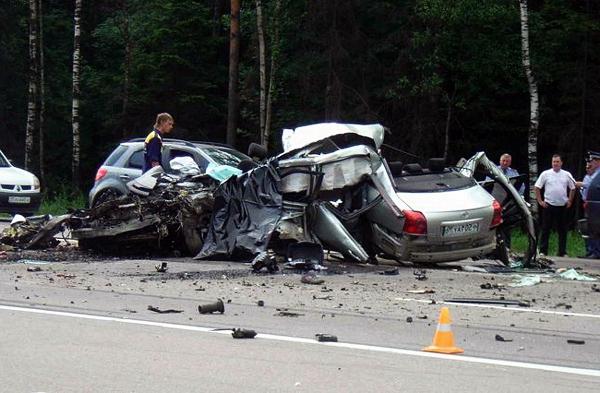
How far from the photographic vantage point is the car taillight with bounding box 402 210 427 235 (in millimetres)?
13414

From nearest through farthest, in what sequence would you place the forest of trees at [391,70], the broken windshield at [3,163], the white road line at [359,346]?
the white road line at [359,346] → the broken windshield at [3,163] → the forest of trees at [391,70]

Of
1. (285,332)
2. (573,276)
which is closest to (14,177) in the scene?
(573,276)

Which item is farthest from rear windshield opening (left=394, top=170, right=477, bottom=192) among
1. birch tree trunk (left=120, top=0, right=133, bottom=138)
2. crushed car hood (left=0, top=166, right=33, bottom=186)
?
birch tree trunk (left=120, top=0, right=133, bottom=138)

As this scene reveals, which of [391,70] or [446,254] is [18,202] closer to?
[446,254]

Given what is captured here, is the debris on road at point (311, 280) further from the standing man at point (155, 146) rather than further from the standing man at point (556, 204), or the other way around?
the standing man at point (556, 204)

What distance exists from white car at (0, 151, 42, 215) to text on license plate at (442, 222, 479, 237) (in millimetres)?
13791

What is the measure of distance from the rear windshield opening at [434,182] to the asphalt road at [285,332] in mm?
1116

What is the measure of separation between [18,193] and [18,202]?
8.1 inches

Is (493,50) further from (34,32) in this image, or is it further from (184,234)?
(184,234)

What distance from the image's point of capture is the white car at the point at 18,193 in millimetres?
24531

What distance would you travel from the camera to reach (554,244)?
66.0ft

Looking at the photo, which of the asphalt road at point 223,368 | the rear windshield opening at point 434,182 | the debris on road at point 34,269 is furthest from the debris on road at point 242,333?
the rear windshield opening at point 434,182

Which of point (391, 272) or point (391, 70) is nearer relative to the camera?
point (391, 272)

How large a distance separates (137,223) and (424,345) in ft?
23.9
